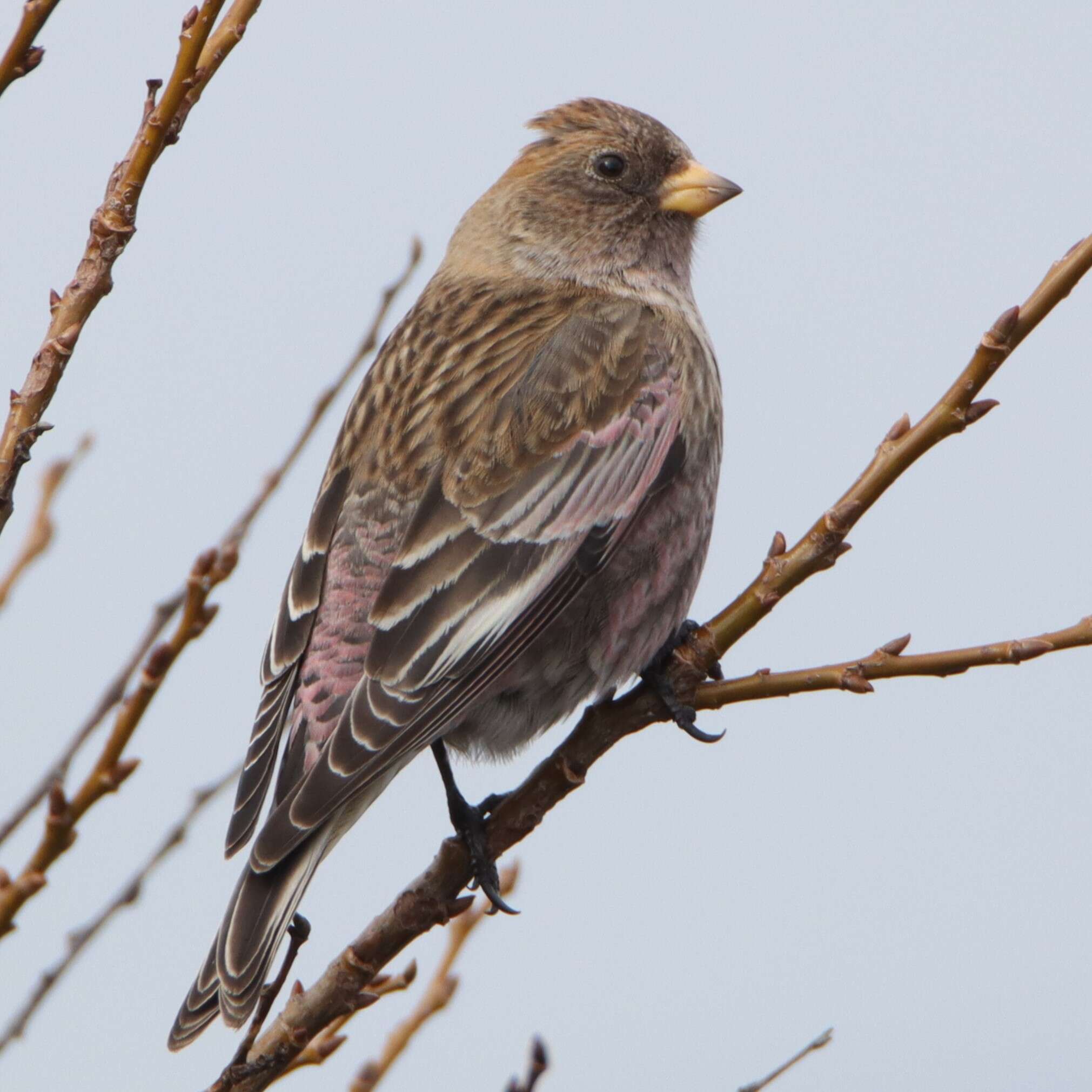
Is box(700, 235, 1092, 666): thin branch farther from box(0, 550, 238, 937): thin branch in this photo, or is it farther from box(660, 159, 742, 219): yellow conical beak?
box(660, 159, 742, 219): yellow conical beak

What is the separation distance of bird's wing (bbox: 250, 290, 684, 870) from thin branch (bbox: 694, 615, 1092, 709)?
1.01 m

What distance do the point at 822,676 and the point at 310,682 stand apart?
1.87 metres

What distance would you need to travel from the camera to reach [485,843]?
4691 mm

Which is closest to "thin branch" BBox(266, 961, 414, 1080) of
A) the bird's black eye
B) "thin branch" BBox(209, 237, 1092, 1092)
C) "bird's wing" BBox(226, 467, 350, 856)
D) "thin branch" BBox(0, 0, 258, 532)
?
"thin branch" BBox(209, 237, 1092, 1092)

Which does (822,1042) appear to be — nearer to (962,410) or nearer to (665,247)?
(962,410)

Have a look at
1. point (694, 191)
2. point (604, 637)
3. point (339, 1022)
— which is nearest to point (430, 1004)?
point (339, 1022)

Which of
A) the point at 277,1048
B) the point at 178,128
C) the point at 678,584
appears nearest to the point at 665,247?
the point at 678,584

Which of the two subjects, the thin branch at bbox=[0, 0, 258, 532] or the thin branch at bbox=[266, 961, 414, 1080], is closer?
the thin branch at bbox=[0, 0, 258, 532]

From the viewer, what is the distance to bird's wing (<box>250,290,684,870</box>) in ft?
15.5

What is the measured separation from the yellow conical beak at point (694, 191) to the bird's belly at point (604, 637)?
65.5 inches

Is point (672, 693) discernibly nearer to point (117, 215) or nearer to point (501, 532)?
point (501, 532)

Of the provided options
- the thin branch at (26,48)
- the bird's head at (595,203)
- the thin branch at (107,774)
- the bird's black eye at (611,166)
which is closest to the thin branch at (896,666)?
the thin branch at (107,774)

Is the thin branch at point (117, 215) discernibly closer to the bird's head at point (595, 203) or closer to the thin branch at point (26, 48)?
the thin branch at point (26, 48)

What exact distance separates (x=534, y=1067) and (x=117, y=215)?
1949 mm
